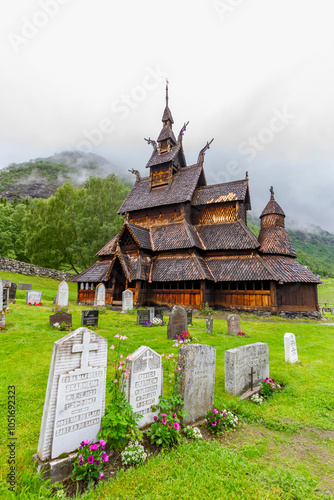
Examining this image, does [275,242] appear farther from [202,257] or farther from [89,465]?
[89,465]

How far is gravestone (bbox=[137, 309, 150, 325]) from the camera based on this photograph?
1348 cm

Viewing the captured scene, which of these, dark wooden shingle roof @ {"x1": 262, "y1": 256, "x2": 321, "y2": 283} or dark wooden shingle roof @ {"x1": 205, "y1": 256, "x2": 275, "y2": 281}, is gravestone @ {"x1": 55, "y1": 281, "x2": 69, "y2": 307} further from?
dark wooden shingle roof @ {"x1": 262, "y1": 256, "x2": 321, "y2": 283}

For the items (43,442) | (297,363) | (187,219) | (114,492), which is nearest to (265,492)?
(114,492)

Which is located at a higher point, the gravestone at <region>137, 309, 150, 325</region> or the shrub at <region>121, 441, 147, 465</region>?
the gravestone at <region>137, 309, 150, 325</region>

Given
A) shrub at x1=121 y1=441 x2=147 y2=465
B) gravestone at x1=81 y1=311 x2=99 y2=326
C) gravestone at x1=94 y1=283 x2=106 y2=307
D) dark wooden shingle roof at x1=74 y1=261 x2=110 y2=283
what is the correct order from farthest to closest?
dark wooden shingle roof at x1=74 y1=261 x2=110 y2=283 → gravestone at x1=94 y1=283 x2=106 y2=307 → gravestone at x1=81 y1=311 x2=99 y2=326 → shrub at x1=121 y1=441 x2=147 y2=465

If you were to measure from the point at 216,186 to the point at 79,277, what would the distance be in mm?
16408

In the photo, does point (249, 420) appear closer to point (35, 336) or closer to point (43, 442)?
point (43, 442)

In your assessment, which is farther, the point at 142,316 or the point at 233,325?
the point at 142,316

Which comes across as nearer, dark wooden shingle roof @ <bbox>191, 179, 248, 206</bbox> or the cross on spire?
the cross on spire

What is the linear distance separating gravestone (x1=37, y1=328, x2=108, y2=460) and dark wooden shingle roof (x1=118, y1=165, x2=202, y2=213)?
21481 mm

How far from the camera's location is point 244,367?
6000mm

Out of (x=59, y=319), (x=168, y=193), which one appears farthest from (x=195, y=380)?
(x=168, y=193)

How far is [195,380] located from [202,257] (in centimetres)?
Result: 1819

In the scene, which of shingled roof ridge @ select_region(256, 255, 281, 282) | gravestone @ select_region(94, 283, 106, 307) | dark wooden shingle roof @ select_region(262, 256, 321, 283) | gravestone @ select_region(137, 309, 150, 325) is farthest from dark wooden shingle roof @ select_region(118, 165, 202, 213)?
gravestone @ select_region(137, 309, 150, 325)
